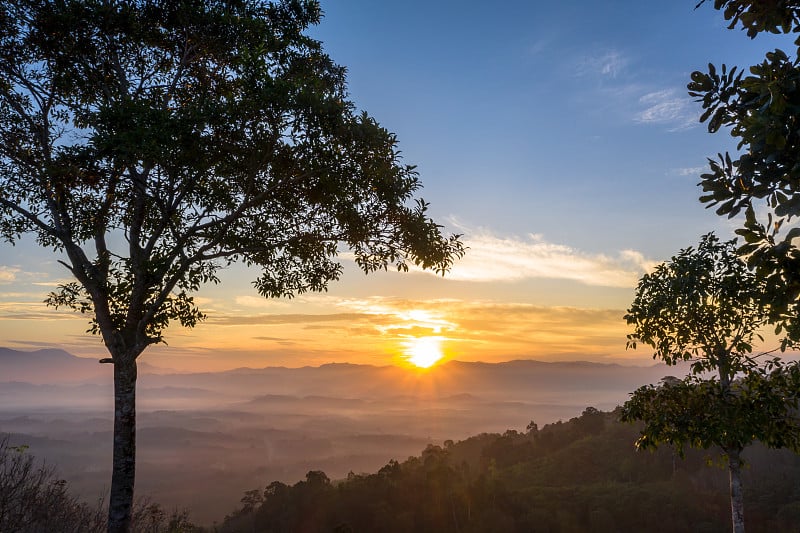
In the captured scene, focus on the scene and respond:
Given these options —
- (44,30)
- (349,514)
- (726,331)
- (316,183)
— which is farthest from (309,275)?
(349,514)

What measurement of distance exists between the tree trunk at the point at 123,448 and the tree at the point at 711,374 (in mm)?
12577

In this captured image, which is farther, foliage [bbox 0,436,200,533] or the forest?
the forest

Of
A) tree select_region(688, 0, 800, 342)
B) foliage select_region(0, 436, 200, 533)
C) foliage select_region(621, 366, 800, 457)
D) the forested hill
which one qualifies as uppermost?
tree select_region(688, 0, 800, 342)

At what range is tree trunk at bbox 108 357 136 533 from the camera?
10.9m

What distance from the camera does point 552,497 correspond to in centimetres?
5169

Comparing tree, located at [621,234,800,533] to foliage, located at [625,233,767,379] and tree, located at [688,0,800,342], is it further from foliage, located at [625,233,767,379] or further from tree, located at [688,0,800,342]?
tree, located at [688,0,800,342]

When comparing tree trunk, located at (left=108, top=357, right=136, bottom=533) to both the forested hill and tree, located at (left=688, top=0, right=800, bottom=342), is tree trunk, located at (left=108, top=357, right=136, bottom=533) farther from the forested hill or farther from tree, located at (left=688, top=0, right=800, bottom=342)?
the forested hill

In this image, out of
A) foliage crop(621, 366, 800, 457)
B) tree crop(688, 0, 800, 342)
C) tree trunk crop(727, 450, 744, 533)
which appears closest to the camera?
tree crop(688, 0, 800, 342)

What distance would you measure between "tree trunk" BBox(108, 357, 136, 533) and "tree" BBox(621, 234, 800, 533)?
1258 cm

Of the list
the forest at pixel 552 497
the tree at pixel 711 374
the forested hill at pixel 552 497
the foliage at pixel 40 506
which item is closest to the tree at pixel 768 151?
the tree at pixel 711 374

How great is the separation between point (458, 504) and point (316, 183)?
166ft

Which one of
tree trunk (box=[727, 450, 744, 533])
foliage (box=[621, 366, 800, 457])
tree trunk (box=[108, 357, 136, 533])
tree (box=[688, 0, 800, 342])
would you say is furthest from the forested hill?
tree (box=[688, 0, 800, 342])

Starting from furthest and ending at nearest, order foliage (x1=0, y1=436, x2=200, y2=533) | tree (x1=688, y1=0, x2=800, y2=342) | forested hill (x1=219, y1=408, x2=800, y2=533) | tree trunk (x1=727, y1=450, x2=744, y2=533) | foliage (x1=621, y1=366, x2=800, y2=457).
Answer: forested hill (x1=219, y1=408, x2=800, y2=533) → tree trunk (x1=727, y1=450, x2=744, y2=533) → foliage (x1=621, y1=366, x2=800, y2=457) → foliage (x1=0, y1=436, x2=200, y2=533) → tree (x1=688, y1=0, x2=800, y2=342)

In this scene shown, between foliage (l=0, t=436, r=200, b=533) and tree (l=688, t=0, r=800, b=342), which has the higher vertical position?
tree (l=688, t=0, r=800, b=342)
